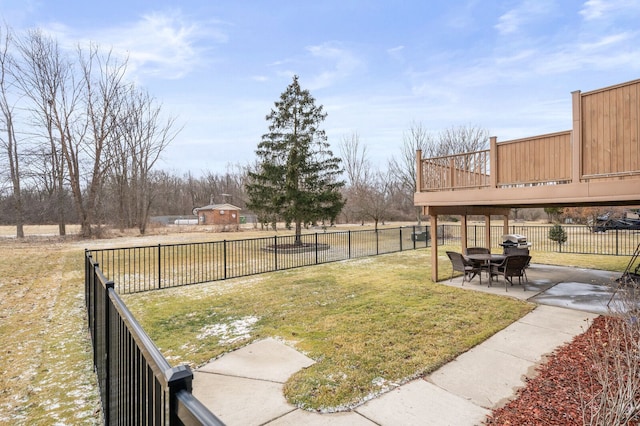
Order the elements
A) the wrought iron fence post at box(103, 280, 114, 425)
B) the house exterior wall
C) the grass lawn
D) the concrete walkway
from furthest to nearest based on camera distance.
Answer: the house exterior wall
the grass lawn
the concrete walkway
the wrought iron fence post at box(103, 280, 114, 425)

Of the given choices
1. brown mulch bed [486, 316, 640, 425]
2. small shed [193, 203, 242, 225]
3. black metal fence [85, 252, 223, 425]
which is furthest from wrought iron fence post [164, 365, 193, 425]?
small shed [193, 203, 242, 225]

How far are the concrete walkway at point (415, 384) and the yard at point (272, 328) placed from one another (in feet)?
0.65

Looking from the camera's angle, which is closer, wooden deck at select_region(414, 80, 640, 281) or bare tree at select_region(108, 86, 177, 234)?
wooden deck at select_region(414, 80, 640, 281)

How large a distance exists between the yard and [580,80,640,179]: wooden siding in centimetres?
288

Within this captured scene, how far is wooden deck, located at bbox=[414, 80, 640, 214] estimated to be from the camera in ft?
17.6

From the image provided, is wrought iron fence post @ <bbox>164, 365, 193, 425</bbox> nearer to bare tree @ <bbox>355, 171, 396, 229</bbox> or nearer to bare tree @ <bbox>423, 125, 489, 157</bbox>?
bare tree @ <bbox>355, 171, 396, 229</bbox>

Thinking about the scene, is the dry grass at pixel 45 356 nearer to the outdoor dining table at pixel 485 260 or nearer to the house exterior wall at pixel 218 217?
the outdoor dining table at pixel 485 260

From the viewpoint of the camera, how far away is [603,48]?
1119cm

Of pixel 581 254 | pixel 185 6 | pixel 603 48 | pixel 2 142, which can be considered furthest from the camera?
pixel 2 142

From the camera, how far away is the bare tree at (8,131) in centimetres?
2128

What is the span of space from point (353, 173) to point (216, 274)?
28790 mm

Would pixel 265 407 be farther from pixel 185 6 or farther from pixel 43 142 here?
Answer: pixel 43 142

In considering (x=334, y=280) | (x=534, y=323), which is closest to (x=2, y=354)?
(x=334, y=280)

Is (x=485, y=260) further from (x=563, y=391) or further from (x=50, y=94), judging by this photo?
(x=50, y=94)
